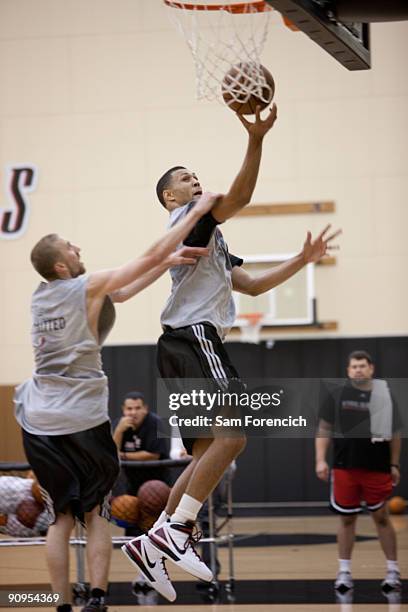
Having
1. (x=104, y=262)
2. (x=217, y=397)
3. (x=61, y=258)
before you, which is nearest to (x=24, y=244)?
(x=104, y=262)

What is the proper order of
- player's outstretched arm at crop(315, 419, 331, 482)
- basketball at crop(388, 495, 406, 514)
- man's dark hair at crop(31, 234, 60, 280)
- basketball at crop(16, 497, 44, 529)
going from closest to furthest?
man's dark hair at crop(31, 234, 60, 280)
basketball at crop(16, 497, 44, 529)
player's outstretched arm at crop(315, 419, 331, 482)
basketball at crop(388, 495, 406, 514)

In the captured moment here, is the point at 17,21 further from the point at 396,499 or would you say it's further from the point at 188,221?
the point at 188,221

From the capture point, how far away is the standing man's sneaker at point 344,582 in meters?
7.20

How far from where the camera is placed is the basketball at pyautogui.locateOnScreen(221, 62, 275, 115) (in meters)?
4.68

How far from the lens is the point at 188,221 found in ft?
15.6

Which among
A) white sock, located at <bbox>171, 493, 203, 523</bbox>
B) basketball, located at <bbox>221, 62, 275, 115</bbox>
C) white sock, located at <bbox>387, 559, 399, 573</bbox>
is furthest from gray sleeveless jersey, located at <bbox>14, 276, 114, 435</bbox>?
white sock, located at <bbox>387, 559, 399, 573</bbox>

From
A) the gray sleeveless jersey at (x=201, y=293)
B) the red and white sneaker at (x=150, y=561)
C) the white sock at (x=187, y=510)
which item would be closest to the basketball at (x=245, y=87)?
the gray sleeveless jersey at (x=201, y=293)

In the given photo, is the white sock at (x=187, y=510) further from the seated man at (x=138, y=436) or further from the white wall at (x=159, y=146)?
the white wall at (x=159, y=146)

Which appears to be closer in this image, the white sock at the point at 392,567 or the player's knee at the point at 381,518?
the white sock at the point at 392,567

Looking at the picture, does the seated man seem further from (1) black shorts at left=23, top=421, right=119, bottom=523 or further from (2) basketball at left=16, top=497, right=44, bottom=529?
(1) black shorts at left=23, top=421, right=119, bottom=523

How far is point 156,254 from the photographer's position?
15.8ft

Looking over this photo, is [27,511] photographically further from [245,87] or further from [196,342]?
[245,87]

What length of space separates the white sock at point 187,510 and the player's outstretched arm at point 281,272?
1.14 metres

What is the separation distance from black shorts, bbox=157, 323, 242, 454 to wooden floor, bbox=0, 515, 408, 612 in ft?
7.29
